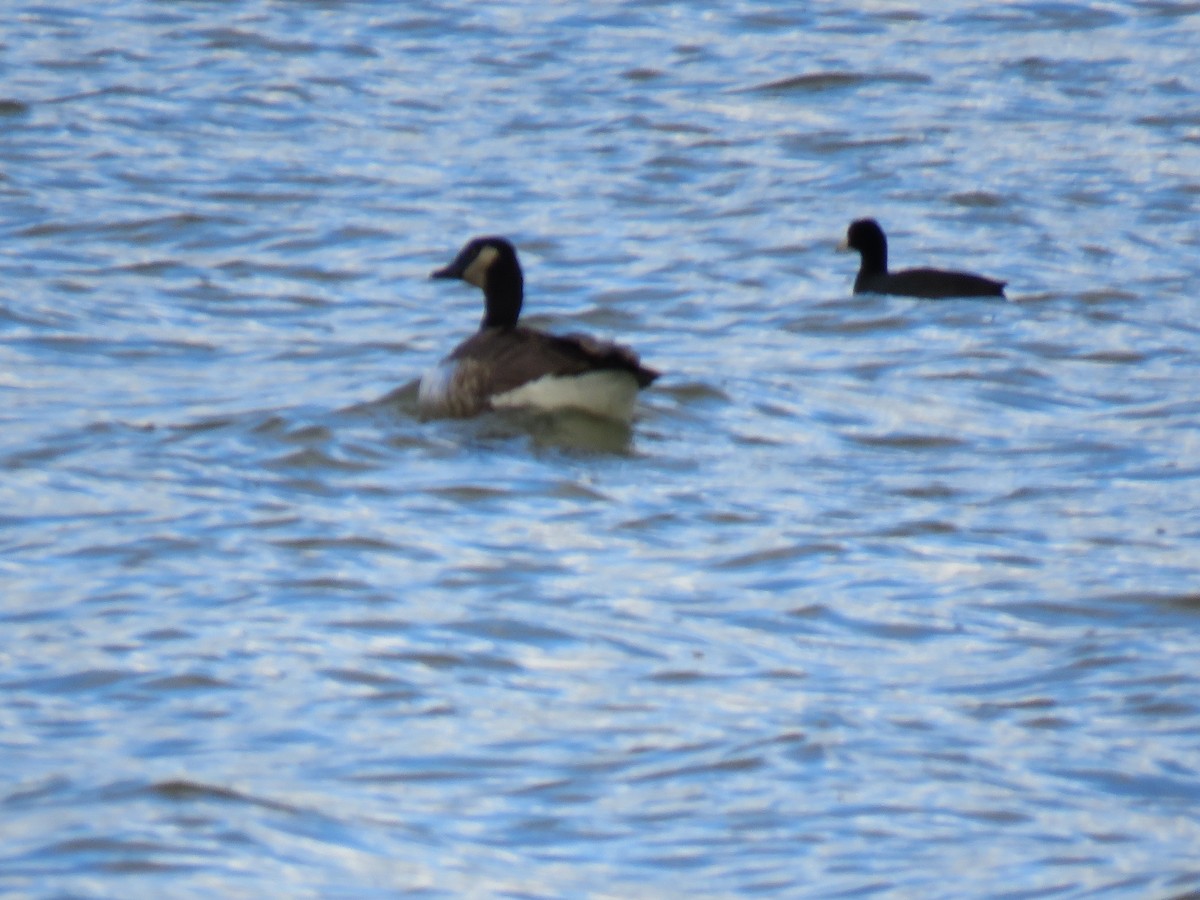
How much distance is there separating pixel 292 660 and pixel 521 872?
1.99 meters

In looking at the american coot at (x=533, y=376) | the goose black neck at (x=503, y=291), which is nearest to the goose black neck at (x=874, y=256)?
the goose black neck at (x=503, y=291)

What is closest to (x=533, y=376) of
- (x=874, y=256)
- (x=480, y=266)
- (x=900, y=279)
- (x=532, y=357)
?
(x=532, y=357)

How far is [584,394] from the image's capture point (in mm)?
11820

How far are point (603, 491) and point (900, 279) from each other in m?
4.98

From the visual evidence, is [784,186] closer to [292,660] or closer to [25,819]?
[292,660]

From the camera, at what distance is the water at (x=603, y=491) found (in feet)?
22.4

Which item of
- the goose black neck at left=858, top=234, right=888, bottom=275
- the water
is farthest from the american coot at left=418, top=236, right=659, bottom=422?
the goose black neck at left=858, top=234, right=888, bottom=275

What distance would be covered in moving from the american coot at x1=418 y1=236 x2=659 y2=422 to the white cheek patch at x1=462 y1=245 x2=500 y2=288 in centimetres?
57

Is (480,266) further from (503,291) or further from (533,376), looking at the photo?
(533,376)

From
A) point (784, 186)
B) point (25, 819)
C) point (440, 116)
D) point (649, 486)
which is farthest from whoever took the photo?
point (440, 116)

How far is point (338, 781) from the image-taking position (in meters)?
7.02

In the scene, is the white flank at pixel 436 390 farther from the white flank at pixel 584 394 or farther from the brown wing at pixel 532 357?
the white flank at pixel 584 394

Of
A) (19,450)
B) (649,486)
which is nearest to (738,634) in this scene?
(649,486)

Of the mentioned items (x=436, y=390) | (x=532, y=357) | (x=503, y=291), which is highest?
(x=503, y=291)
